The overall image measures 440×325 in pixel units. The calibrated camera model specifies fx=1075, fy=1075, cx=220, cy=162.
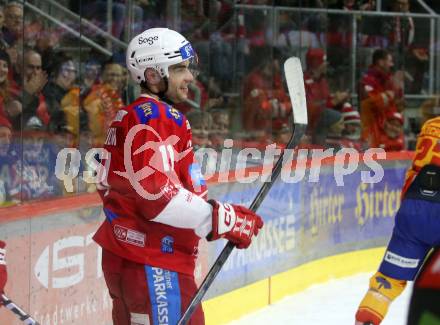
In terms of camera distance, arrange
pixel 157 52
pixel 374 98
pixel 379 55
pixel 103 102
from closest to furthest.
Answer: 1. pixel 157 52
2. pixel 103 102
3. pixel 374 98
4. pixel 379 55

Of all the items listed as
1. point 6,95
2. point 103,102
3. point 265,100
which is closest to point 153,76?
point 6,95

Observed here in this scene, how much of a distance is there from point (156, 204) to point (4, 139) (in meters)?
1.40

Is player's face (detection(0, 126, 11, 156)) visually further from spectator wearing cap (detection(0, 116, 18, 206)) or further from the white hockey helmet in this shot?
the white hockey helmet

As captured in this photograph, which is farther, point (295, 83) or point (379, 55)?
point (379, 55)

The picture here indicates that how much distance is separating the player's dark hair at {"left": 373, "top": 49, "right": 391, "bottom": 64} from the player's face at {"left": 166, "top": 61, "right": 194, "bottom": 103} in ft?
18.0

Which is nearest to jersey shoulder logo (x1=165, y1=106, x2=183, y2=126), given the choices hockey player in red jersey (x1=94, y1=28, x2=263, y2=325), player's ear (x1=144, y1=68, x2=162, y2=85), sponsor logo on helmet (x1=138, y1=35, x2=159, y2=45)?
hockey player in red jersey (x1=94, y1=28, x2=263, y2=325)

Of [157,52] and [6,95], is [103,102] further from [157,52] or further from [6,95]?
[157,52]

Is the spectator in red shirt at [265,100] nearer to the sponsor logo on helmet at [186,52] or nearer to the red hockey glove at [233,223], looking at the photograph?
the sponsor logo on helmet at [186,52]

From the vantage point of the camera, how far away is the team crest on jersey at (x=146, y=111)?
3.01m

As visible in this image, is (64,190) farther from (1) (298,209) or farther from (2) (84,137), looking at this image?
(1) (298,209)

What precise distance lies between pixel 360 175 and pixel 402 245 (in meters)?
4.19

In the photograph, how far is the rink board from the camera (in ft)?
13.1

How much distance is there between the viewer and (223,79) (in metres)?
6.69

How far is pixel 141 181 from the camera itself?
2.94m
